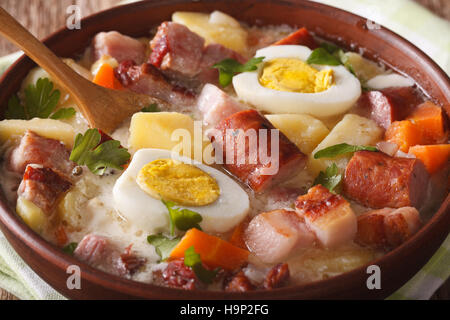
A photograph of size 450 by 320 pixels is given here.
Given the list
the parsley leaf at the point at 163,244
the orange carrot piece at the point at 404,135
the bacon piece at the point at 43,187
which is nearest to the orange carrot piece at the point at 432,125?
the orange carrot piece at the point at 404,135

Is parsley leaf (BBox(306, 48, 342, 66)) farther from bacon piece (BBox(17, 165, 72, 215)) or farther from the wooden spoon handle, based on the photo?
bacon piece (BBox(17, 165, 72, 215))

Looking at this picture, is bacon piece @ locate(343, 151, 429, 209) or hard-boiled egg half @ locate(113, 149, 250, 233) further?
bacon piece @ locate(343, 151, 429, 209)

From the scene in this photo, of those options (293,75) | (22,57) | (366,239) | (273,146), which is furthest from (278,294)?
(22,57)

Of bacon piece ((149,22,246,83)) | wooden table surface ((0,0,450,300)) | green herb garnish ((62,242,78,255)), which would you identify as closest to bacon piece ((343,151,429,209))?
bacon piece ((149,22,246,83))

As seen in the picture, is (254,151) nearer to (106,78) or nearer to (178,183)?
(178,183)

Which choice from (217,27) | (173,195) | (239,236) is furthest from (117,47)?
(239,236)

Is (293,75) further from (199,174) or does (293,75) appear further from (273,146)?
(199,174)
